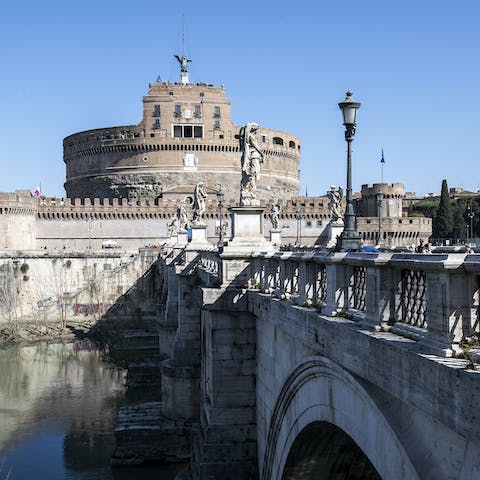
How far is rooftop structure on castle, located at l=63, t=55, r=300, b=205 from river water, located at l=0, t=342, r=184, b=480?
1560 inches

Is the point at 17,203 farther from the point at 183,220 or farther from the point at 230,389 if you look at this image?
the point at 230,389

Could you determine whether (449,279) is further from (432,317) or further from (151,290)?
(151,290)

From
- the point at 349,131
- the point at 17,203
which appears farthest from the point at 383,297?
the point at 17,203

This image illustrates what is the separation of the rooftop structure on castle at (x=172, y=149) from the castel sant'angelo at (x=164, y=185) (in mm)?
102

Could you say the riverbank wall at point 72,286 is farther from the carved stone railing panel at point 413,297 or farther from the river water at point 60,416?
the carved stone railing panel at point 413,297

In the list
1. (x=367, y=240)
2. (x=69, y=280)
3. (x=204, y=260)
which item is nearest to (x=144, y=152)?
(x=367, y=240)

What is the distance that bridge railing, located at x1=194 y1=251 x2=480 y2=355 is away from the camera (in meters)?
4.65

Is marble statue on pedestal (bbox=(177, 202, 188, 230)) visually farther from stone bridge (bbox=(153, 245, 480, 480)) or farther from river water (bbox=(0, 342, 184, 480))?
stone bridge (bbox=(153, 245, 480, 480))

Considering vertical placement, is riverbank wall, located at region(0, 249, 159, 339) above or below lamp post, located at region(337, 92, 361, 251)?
below

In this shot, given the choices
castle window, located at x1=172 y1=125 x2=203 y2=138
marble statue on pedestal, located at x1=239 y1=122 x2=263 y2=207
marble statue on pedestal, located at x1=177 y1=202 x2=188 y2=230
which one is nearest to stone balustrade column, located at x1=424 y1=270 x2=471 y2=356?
marble statue on pedestal, located at x1=239 y1=122 x2=263 y2=207

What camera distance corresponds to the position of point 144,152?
79.0 m

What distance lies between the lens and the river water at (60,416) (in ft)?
67.2

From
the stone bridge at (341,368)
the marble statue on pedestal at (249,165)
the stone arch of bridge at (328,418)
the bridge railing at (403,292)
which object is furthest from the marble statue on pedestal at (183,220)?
the bridge railing at (403,292)

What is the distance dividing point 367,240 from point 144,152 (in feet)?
82.2
